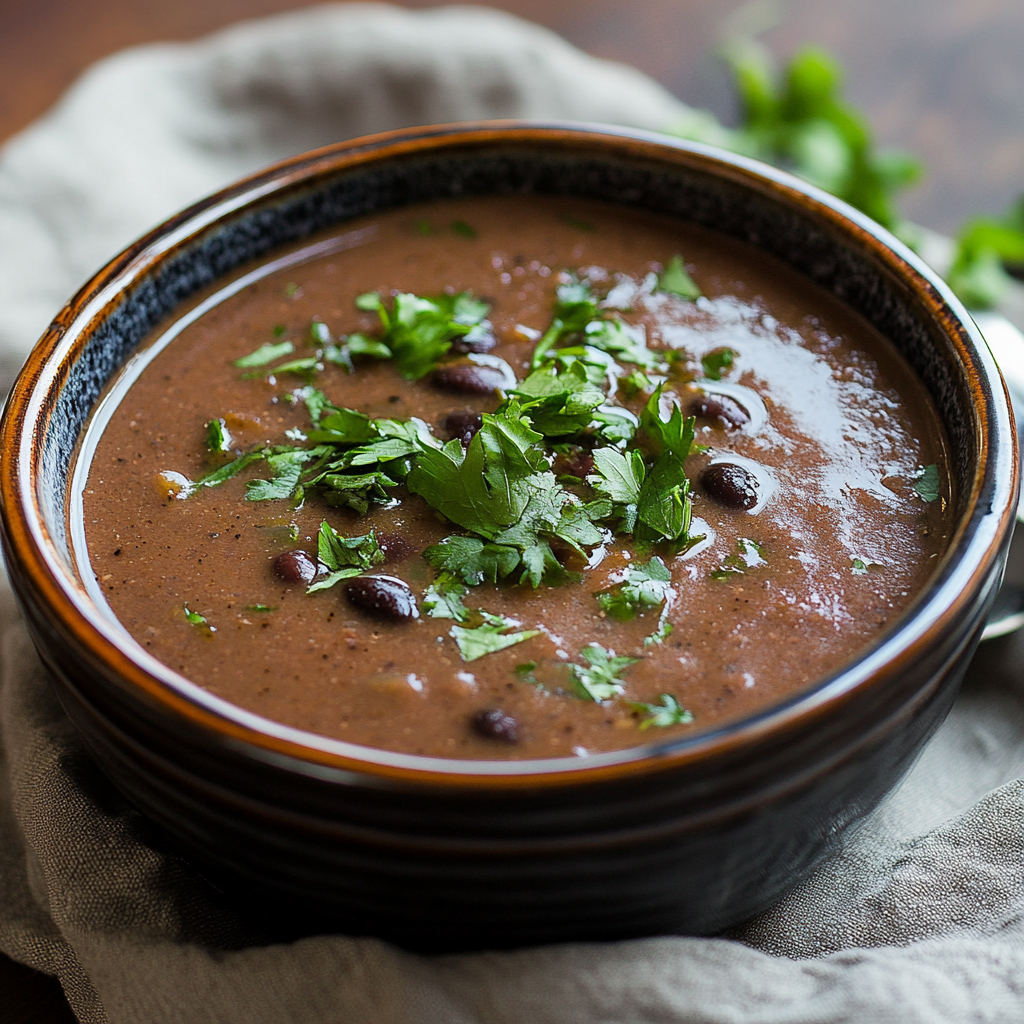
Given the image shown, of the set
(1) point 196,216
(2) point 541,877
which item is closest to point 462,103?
(1) point 196,216

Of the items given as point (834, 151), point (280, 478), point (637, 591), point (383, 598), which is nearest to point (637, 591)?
point (637, 591)

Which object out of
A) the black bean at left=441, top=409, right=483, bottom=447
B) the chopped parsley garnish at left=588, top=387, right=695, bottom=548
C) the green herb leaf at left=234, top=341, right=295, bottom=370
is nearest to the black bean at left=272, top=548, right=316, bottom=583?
the black bean at left=441, top=409, right=483, bottom=447

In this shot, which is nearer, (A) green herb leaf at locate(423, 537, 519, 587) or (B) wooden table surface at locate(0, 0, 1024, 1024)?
(A) green herb leaf at locate(423, 537, 519, 587)

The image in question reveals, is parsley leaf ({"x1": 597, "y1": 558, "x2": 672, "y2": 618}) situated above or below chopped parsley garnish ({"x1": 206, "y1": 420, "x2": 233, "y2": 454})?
above

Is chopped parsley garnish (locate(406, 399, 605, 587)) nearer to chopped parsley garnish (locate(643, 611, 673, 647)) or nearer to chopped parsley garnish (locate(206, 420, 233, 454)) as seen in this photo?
chopped parsley garnish (locate(643, 611, 673, 647))

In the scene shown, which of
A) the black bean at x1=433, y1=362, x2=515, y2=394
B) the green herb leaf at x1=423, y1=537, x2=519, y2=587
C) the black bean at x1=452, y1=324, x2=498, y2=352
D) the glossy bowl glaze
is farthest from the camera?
the black bean at x1=452, y1=324, x2=498, y2=352

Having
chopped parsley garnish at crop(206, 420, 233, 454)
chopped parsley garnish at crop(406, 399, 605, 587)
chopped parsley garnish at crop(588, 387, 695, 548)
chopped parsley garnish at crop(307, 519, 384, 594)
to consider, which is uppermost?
chopped parsley garnish at crop(588, 387, 695, 548)
